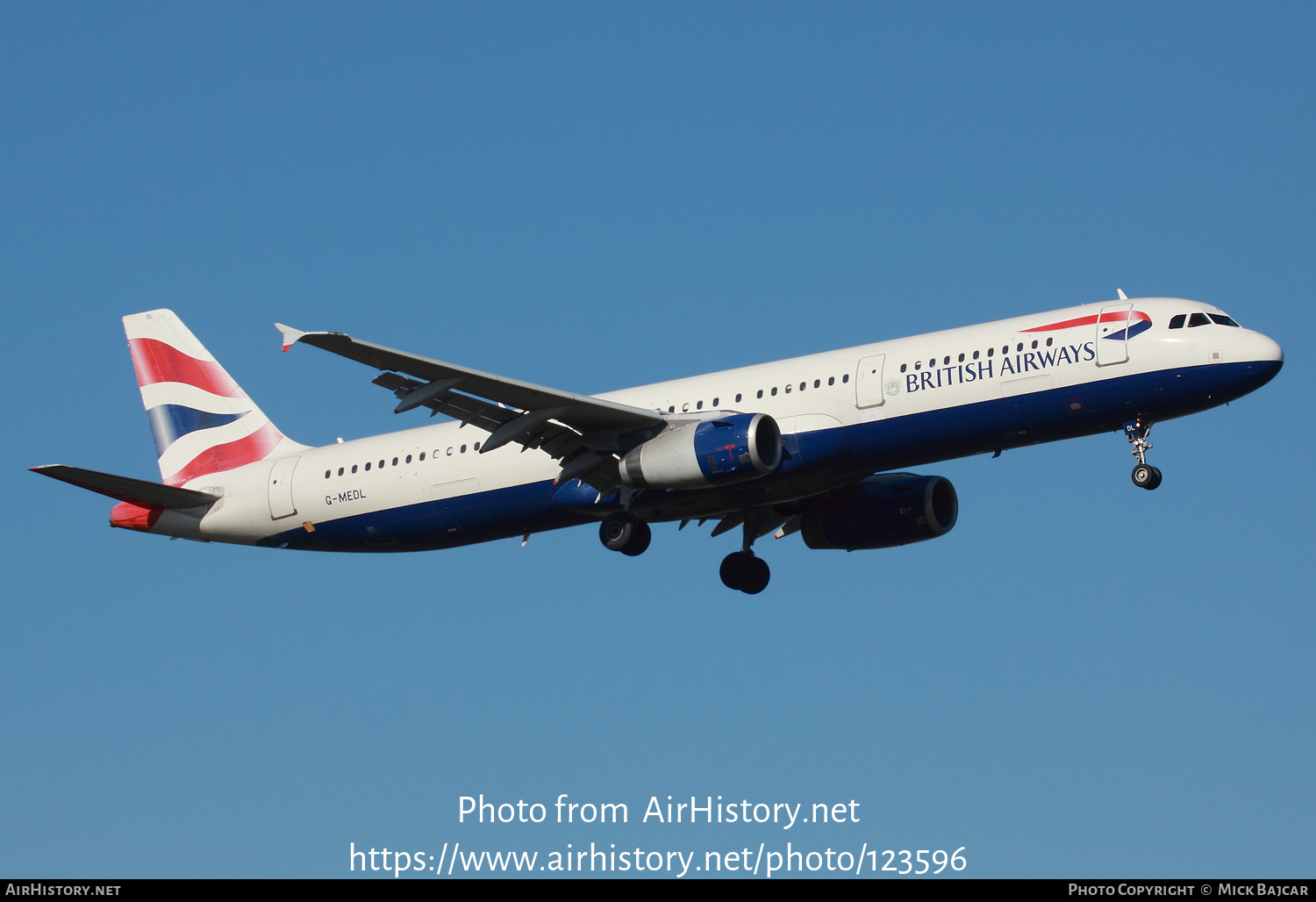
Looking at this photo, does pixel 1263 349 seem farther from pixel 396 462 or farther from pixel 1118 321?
pixel 396 462

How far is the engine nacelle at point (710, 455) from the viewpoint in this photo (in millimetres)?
34625

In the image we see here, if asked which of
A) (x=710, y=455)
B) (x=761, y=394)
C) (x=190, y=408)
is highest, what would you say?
(x=190, y=408)

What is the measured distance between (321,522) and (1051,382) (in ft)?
61.6

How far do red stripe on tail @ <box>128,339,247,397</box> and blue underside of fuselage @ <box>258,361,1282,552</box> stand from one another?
371 inches

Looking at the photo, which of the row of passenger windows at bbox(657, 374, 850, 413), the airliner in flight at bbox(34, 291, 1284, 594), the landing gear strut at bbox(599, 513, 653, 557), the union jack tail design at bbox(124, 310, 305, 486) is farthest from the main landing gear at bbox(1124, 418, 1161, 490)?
the union jack tail design at bbox(124, 310, 305, 486)

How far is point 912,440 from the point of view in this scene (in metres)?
35.1

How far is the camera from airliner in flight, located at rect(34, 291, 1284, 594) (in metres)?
33.9

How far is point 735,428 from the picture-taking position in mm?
34812

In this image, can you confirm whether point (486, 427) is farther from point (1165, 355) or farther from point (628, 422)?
point (1165, 355)

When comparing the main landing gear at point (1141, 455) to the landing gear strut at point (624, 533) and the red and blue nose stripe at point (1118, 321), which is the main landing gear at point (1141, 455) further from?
the landing gear strut at point (624, 533)

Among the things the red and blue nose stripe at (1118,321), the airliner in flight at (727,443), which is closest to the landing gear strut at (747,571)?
the airliner in flight at (727,443)

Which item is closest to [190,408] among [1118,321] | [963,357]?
[963,357]

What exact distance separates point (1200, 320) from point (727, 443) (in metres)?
10.3

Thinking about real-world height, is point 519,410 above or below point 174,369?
below
